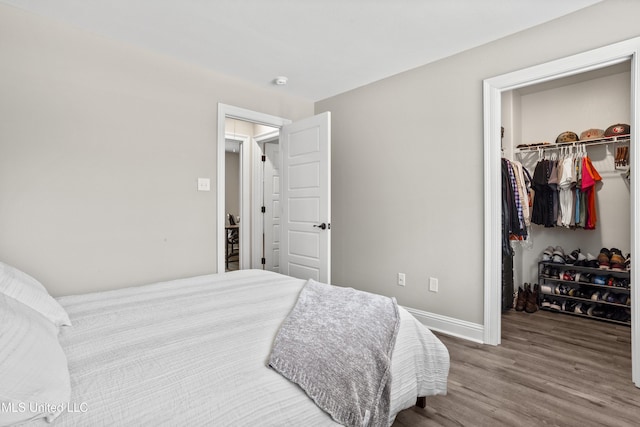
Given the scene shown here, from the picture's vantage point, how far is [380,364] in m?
1.32

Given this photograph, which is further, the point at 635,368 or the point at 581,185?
the point at 581,185

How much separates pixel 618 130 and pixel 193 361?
4.29 m

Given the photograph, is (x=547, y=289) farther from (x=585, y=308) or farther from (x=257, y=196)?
(x=257, y=196)

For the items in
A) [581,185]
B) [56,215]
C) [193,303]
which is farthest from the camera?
[581,185]

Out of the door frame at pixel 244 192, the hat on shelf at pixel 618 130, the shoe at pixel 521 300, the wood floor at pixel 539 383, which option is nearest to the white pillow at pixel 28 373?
the wood floor at pixel 539 383

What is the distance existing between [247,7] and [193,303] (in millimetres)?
1919

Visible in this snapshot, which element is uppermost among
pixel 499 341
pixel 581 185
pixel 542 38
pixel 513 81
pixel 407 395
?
pixel 542 38

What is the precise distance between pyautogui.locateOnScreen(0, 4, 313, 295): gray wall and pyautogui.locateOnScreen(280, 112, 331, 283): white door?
90 cm

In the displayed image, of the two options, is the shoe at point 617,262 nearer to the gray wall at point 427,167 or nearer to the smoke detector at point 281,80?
the gray wall at point 427,167

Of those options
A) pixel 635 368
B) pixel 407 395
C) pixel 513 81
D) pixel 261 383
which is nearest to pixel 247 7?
pixel 513 81

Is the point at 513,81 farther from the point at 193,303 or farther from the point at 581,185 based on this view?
the point at 193,303

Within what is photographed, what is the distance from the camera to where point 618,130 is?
3355 millimetres

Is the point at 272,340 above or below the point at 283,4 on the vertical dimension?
below

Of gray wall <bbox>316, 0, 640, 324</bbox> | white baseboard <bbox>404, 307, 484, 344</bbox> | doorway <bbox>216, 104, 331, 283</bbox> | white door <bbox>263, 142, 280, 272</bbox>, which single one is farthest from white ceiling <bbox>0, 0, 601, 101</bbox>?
white baseboard <bbox>404, 307, 484, 344</bbox>
